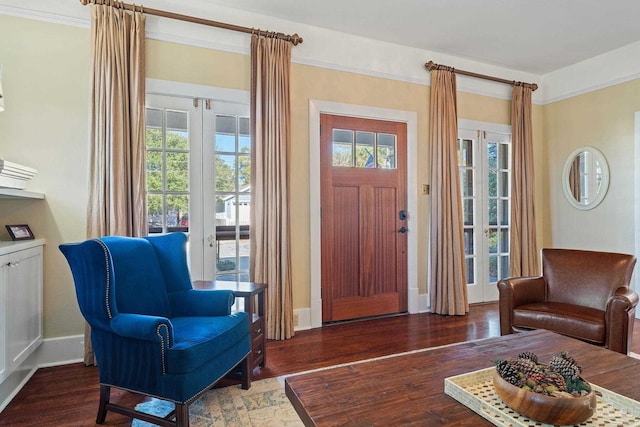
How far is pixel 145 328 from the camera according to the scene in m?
1.71

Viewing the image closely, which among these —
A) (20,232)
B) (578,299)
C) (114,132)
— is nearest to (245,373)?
(20,232)

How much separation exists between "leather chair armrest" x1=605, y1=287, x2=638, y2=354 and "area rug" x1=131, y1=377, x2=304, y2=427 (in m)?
2.08

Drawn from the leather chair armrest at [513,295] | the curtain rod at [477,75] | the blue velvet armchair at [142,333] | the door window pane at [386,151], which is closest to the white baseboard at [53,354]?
the blue velvet armchair at [142,333]

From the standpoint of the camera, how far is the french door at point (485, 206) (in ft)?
14.6

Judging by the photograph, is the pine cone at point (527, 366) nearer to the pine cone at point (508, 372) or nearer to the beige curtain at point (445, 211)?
the pine cone at point (508, 372)

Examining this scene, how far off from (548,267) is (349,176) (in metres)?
1.96

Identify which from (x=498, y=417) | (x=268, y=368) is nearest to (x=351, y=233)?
(x=268, y=368)

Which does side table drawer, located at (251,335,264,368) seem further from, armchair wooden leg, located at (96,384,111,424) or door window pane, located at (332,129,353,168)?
door window pane, located at (332,129,353,168)

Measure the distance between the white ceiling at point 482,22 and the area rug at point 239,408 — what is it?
3.02 m

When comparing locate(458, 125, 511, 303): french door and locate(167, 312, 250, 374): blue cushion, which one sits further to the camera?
locate(458, 125, 511, 303): french door

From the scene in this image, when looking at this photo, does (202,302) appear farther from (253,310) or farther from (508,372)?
(508,372)

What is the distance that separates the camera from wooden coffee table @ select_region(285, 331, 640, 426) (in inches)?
45.8

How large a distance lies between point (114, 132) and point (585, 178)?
202 inches

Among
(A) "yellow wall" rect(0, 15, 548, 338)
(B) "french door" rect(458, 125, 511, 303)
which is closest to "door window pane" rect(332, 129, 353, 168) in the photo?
(A) "yellow wall" rect(0, 15, 548, 338)
